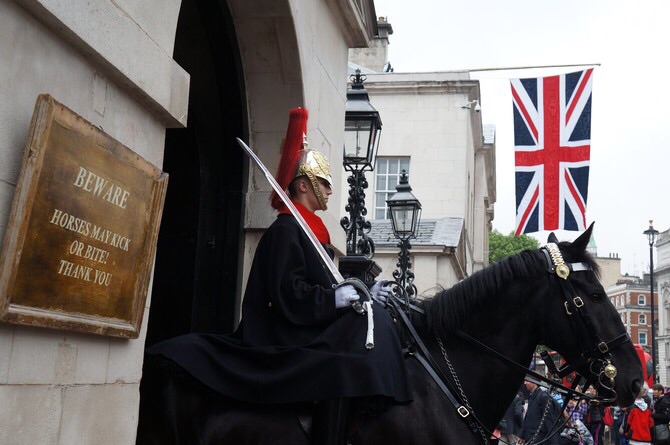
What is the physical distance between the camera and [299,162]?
5195mm

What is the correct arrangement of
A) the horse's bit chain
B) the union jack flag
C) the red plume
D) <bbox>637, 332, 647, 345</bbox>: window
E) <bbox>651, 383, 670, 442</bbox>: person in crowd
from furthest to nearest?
<bbox>637, 332, 647, 345</bbox>: window
<bbox>651, 383, 670, 442</bbox>: person in crowd
the union jack flag
the red plume
the horse's bit chain

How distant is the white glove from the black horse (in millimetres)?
556

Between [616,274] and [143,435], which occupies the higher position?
[616,274]

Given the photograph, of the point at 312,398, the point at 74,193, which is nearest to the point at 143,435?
the point at 312,398

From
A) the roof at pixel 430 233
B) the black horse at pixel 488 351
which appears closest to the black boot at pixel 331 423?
the black horse at pixel 488 351

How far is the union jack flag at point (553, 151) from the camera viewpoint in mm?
13492

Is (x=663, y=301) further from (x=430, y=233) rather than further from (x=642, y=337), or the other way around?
(x=430, y=233)

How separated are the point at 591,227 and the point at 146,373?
121 inches

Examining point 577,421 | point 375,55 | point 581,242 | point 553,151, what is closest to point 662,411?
point 577,421

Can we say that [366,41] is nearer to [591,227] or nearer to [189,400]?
[591,227]

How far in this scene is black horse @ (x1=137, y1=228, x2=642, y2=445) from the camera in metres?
4.65

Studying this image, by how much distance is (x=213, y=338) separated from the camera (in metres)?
4.77

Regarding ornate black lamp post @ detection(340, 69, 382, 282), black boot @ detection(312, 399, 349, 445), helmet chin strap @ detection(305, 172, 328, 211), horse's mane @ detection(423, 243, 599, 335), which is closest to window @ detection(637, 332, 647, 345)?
ornate black lamp post @ detection(340, 69, 382, 282)

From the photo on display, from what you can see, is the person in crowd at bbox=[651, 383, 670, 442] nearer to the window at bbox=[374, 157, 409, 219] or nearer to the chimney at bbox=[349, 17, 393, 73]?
the window at bbox=[374, 157, 409, 219]
